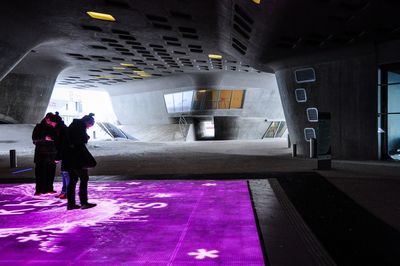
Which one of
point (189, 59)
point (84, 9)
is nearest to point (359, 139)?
point (84, 9)

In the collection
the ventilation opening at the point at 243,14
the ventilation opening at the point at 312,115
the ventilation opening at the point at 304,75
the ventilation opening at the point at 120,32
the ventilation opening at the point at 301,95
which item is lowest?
the ventilation opening at the point at 312,115

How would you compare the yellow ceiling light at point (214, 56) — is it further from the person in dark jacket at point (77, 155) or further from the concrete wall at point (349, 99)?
the person in dark jacket at point (77, 155)

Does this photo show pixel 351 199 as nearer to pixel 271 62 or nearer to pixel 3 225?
pixel 3 225

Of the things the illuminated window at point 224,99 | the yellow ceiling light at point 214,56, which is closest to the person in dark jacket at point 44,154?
the yellow ceiling light at point 214,56

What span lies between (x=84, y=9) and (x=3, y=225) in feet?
46.1

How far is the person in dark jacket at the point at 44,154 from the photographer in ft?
28.2

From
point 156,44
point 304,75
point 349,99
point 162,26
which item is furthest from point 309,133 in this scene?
point 156,44

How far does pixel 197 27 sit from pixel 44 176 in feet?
44.7

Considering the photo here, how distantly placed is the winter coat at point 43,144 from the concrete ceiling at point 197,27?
8.32 meters

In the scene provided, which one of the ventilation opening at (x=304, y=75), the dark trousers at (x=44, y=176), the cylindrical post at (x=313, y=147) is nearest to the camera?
the dark trousers at (x=44, y=176)

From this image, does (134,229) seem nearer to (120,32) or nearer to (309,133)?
(309,133)

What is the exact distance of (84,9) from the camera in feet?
57.1

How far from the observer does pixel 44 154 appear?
8742mm

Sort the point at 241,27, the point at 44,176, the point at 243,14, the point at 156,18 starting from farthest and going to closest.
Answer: the point at 156,18
the point at 241,27
the point at 243,14
the point at 44,176
